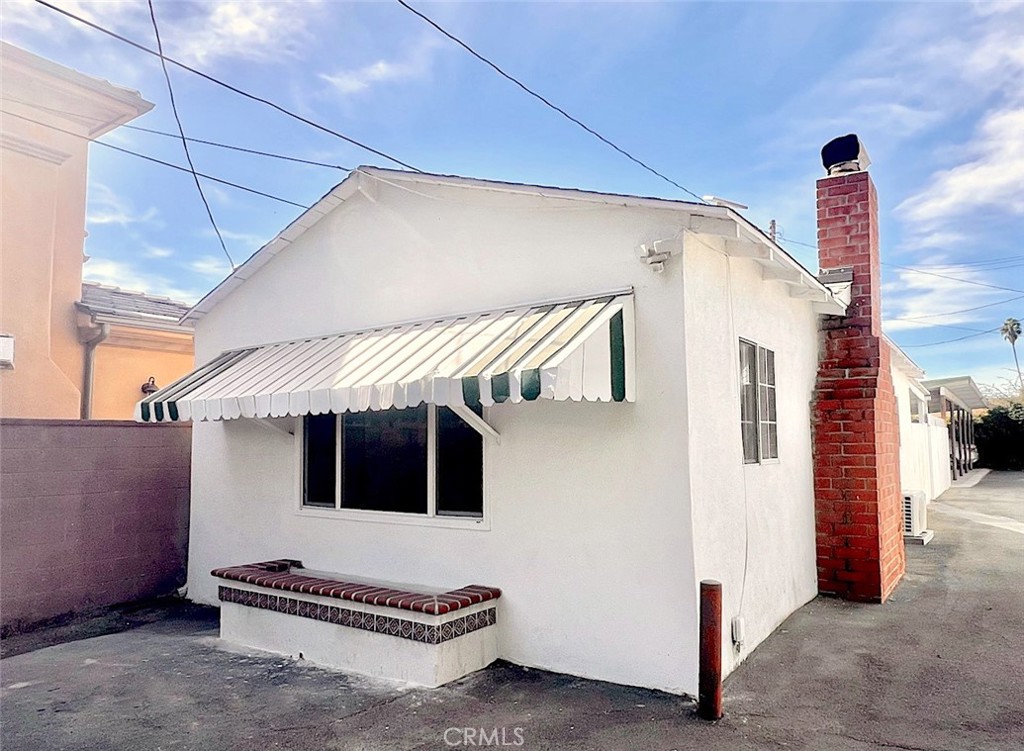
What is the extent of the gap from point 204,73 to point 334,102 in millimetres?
2828

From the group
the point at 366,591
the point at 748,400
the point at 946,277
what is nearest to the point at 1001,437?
the point at 946,277

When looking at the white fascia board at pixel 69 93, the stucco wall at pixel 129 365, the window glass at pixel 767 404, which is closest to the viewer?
the window glass at pixel 767 404

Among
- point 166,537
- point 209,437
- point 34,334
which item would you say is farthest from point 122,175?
point 166,537

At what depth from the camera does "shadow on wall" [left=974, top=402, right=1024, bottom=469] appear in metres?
39.6

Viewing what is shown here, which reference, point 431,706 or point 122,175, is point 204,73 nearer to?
point 122,175

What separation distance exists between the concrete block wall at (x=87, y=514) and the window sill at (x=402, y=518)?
10.4 feet

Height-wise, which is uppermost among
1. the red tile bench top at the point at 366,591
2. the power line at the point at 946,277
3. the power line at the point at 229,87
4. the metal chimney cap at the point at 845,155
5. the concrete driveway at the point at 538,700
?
the power line at the point at 946,277

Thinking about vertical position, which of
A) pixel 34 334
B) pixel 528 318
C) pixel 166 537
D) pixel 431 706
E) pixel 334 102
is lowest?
pixel 431 706

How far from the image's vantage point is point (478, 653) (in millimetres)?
7301

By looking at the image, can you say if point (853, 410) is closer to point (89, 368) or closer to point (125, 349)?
point (89, 368)

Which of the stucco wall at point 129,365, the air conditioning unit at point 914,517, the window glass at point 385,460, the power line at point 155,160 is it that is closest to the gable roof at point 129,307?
the stucco wall at point 129,365

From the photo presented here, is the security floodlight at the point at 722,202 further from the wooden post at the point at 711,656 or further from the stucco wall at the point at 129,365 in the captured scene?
the stucco wall at the point at 129,365

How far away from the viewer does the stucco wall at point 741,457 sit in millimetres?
6840

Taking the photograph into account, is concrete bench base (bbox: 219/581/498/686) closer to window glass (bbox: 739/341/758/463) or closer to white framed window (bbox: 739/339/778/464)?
window glass (bbox: 739/341/758/463)
